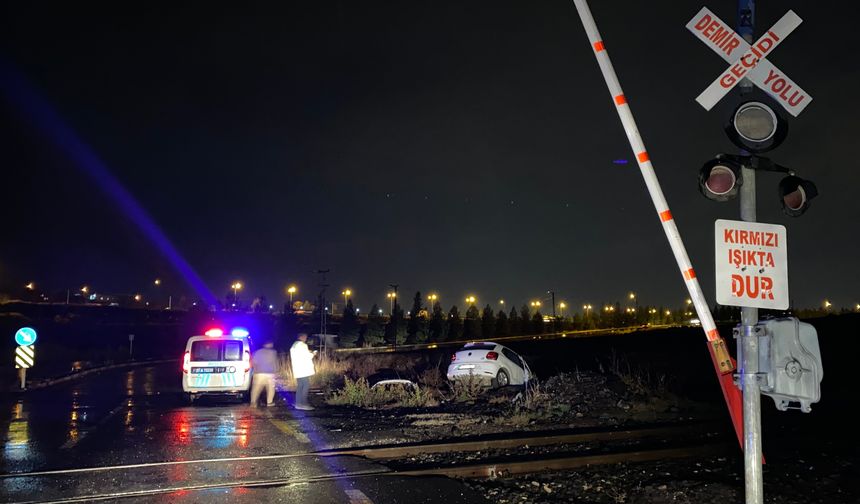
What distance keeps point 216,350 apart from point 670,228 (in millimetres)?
14869

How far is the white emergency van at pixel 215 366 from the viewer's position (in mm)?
17375

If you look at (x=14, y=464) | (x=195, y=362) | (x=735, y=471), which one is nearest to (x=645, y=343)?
(x=195, y=362)

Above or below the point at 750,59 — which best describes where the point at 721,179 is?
below

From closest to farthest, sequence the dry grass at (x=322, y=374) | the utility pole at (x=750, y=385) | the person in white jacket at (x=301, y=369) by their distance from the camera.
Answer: the utility pole at (x=750, y=385)
the person in white jacket at (x=301, y=369)
the dry grass at (x=322, y=374)

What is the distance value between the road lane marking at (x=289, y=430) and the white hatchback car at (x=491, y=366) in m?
7.49

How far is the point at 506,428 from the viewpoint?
491 inches

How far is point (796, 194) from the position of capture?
4867mm

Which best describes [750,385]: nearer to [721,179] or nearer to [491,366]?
[721,179]

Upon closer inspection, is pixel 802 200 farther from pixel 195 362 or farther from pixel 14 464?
pixel 195 362

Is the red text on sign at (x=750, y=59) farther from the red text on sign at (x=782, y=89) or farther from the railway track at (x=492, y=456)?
the railway track at (x=492, y=456)

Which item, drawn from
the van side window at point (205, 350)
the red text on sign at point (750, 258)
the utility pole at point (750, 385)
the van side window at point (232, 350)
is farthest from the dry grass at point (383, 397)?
the red text on sign at point (750, 258)

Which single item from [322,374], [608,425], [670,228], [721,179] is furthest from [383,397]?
[721,179]

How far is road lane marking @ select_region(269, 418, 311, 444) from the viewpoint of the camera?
11.6 m

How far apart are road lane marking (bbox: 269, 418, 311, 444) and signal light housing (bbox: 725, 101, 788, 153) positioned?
8.73 m
